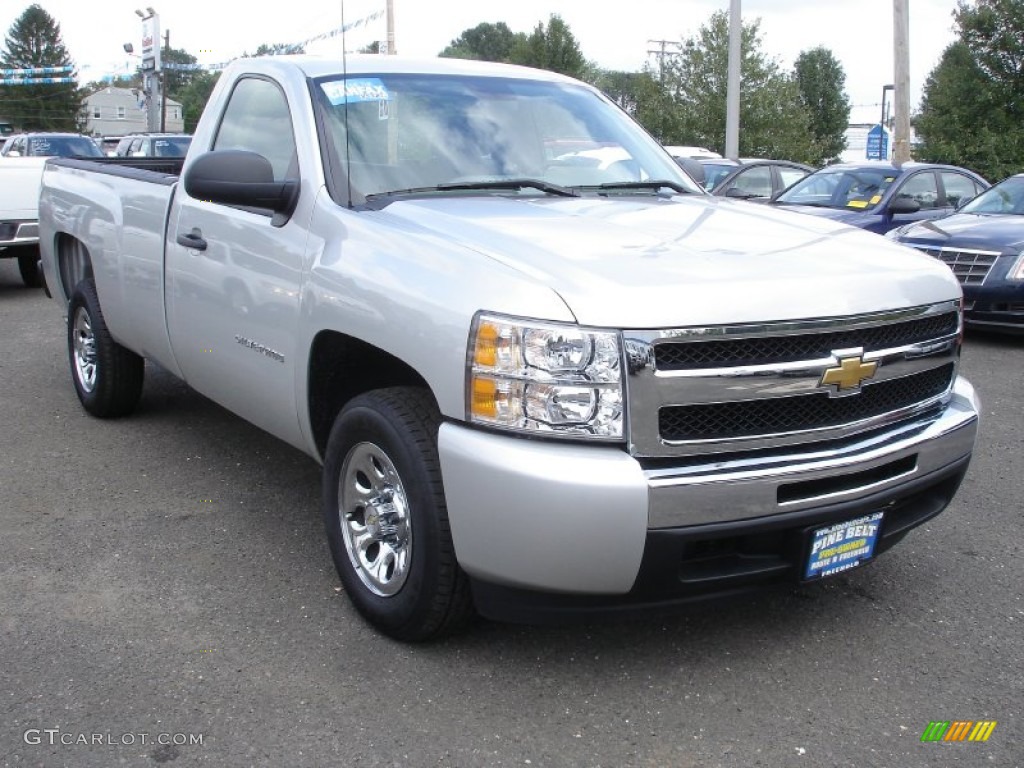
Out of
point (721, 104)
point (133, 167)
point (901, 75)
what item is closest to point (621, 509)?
point (133, 167)

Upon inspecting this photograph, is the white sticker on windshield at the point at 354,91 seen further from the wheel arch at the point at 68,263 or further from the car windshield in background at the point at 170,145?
the car windshield in background at the point at 170,145

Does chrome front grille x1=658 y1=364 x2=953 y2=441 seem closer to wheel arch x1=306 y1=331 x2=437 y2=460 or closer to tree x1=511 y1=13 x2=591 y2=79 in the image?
wheel arch x1=306 y1=331 x2=437 y2=460

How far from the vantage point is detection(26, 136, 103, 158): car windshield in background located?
20908mm

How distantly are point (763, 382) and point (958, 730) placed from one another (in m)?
1.13

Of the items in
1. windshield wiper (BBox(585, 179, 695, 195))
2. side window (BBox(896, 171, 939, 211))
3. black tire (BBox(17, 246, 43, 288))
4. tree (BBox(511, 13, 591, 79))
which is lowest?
black tire (BBox(17, 246, 43, 288))

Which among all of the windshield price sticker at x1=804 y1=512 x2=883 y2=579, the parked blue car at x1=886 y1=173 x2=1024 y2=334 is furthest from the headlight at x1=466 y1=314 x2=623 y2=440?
the parked blue car at x1=886 y1=173 x2=1024 y2=334

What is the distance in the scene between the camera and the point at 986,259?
29.0 feet

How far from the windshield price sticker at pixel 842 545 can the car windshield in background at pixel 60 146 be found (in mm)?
20405

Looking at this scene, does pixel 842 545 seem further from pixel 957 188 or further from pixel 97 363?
pixel 957 188

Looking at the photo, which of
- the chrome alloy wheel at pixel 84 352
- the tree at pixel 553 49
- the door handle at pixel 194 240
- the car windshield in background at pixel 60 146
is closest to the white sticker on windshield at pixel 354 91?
the door handle at pixel 194 240

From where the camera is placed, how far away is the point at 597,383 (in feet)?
9.17

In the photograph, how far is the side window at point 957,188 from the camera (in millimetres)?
12195

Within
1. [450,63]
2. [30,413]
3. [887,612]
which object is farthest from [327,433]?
[30,413]

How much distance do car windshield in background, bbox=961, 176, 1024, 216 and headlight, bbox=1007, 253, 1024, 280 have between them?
135cm
